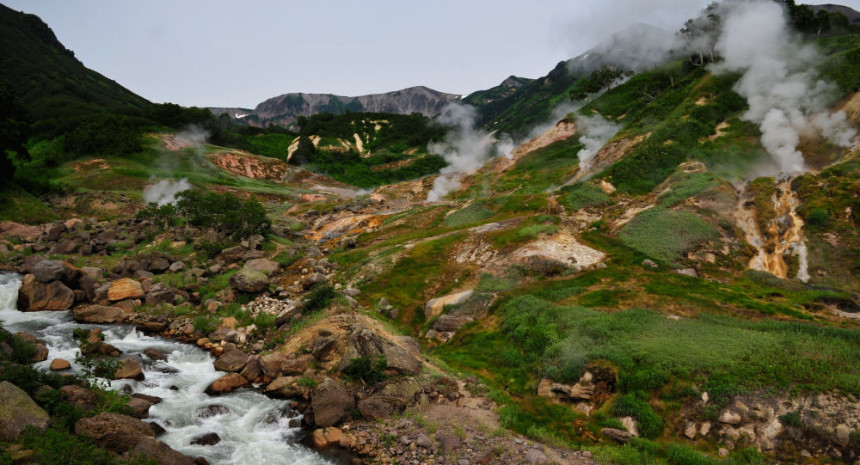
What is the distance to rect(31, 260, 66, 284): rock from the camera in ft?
80.8

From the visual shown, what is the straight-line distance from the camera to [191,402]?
16.3 meters

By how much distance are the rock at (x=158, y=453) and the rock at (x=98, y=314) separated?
15983 mm

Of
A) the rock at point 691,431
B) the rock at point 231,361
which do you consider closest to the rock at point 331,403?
the rock at point 231,361

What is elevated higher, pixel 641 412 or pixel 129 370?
pixel 129 370

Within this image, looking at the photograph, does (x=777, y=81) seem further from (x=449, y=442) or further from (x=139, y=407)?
(x=139, y=407)

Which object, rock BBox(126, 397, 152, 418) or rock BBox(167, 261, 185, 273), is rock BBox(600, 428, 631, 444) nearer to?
rock BBox(126, 397, 152, 418)

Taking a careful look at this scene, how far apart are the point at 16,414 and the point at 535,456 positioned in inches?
595

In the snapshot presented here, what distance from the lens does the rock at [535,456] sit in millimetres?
12656

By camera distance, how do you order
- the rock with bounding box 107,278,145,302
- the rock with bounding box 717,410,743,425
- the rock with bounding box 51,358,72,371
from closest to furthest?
the rock with bounding box 717,410,743,425, the rock with bounding box 51,358,72,371, the rock with bounding box 107,278,145,302

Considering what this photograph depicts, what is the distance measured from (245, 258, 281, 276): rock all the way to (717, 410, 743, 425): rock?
102 ft

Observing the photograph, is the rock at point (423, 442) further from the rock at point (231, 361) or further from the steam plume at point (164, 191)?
the steam plume at point (164, 191)

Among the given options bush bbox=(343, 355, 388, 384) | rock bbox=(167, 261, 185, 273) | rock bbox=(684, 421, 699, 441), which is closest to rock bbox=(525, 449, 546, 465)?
rock bbox=(684, 421, 699, 441)

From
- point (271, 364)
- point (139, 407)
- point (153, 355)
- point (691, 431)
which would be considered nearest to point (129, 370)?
point (153, 355)

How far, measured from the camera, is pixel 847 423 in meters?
12.2
